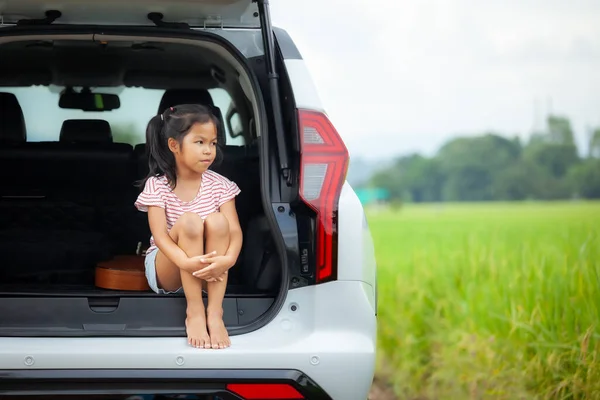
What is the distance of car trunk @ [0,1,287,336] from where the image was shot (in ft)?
9.55

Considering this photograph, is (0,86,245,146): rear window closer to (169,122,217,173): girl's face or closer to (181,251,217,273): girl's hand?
(169,122,217,173): girl's face

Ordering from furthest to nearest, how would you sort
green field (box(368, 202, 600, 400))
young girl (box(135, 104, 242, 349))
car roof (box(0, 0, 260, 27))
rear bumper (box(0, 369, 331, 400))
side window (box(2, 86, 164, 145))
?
side window (box(2, 86, 164, 145)) → green field (box(368, 202, 600, 400)) → car roof (box(0, 0, 260, 27)) → young girl (box(135, 104, 242, 349)) → rear bumper (box(0, 369, 331, 400))

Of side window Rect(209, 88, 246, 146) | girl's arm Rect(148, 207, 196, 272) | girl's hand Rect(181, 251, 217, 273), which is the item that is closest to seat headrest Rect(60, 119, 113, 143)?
side window Rect(209, 88, 246, 146)

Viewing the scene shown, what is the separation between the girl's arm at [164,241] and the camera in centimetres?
292

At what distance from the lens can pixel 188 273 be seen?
292 centimetres

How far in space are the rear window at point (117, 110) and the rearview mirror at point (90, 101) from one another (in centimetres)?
3

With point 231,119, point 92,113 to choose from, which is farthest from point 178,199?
point 92,113

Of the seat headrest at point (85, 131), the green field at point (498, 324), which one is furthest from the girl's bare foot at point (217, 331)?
the green field at point (498, 324)

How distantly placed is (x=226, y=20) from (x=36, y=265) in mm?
1352

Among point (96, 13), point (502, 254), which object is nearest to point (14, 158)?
point (96, 13)

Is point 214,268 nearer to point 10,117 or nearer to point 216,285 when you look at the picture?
point 216,285

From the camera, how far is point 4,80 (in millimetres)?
4668

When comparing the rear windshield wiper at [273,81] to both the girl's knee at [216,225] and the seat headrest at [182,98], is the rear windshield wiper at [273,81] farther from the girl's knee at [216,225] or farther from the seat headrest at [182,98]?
the seat headrest at [182,98]

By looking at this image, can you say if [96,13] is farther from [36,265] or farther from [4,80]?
[4,80]
